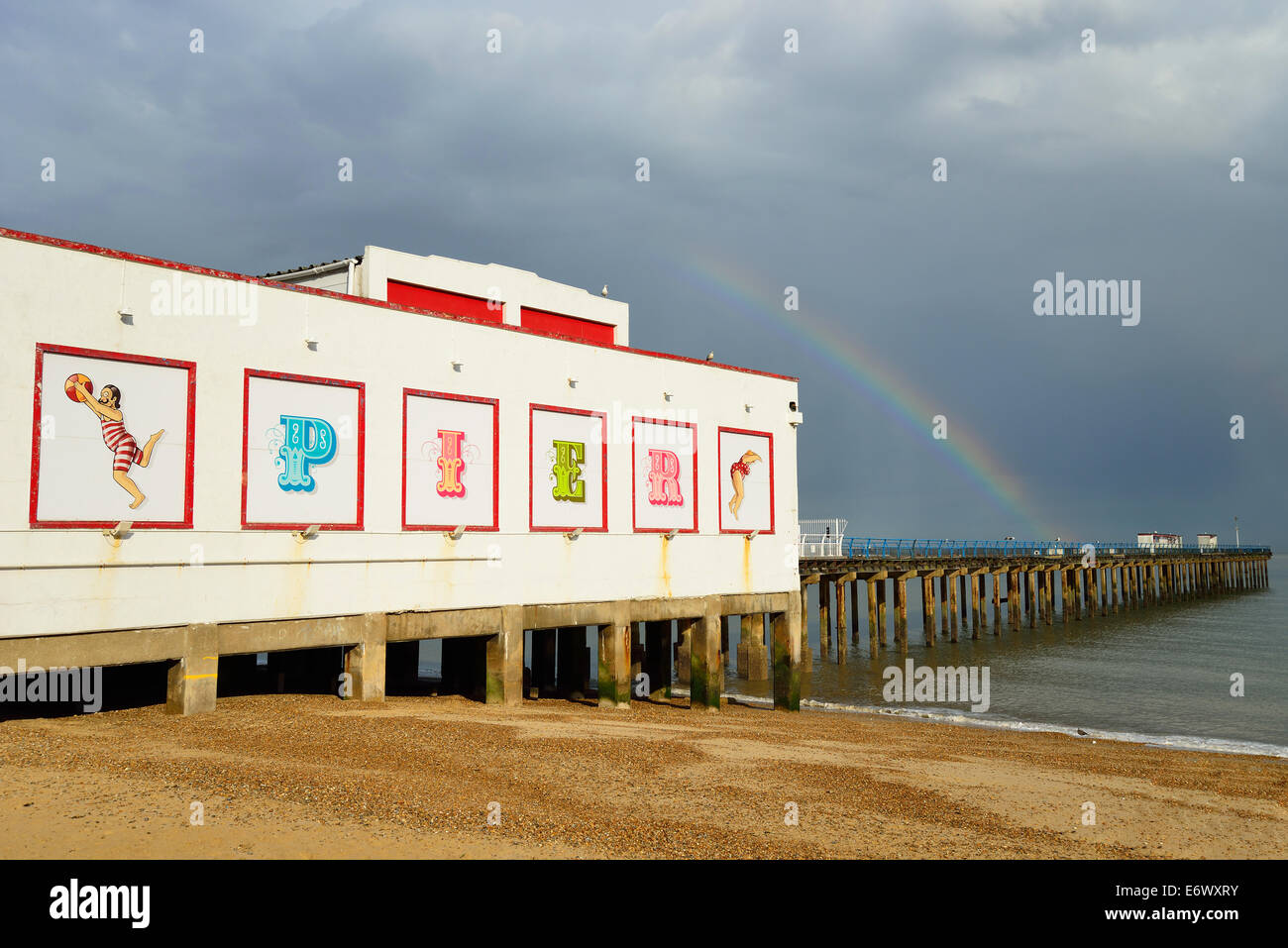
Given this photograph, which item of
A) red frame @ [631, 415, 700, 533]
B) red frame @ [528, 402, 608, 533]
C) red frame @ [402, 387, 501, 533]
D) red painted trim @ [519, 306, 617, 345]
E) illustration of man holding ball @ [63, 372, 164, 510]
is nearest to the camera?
illustration of man holding ball @ [63, 372, 164, 510]

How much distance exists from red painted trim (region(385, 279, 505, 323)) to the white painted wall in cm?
184

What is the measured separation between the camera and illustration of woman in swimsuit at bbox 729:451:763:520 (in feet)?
83.0

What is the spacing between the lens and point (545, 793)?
1109cm

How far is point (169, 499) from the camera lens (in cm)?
1536

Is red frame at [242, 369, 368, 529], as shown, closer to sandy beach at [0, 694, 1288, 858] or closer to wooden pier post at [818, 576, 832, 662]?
sandy beach at [0, 694, 1288, 858]

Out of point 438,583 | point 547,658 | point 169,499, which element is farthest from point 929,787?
point 547,658

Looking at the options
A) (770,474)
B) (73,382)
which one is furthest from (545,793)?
(770,474)

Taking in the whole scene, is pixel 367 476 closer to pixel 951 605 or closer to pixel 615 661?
pixel 615 661

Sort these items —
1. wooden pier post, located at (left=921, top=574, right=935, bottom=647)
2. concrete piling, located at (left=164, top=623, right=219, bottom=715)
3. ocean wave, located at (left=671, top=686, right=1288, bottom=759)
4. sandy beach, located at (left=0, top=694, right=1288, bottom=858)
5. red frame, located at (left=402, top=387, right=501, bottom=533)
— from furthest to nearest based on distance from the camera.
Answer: wooden pier post, located at (left=921, top=574, right=935, bottom=647) < ocean wave, located at (left=671, top=686, right=1288, bottom=759) < red frame, located at (left=402, top=387, right=501, bottom=533) < concrete piling, located at (left=164, top=623, right=219, bottom=715) < sandy beach, located at (left=0, top=694, right=1288, bottom=858)

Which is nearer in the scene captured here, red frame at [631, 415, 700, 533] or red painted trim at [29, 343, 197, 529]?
red painted trim at [29, 343, 197, 529]

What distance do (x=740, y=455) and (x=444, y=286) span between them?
8.85 metres

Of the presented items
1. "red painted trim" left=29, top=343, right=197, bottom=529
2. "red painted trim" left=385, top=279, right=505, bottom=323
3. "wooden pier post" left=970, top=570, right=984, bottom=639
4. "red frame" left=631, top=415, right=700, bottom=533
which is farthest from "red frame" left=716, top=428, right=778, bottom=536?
"wooden pier post" left=970, top=570, right=984, bottom=639

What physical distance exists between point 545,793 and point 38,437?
9.38 meters
